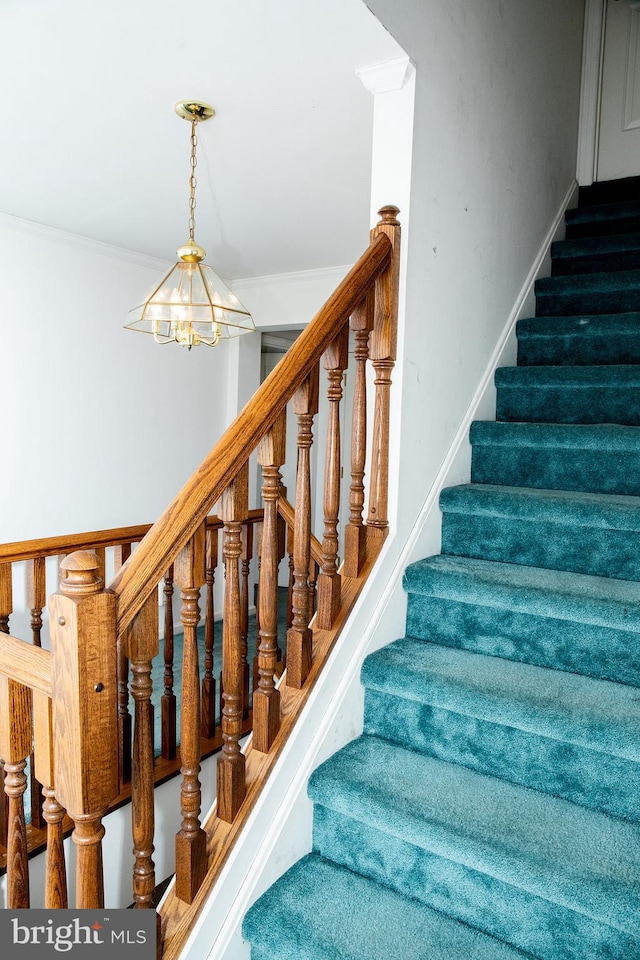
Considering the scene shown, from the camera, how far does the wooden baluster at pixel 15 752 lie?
1.13 m

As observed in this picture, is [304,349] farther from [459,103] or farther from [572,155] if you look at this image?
[572,155]

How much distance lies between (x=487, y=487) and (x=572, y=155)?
8.70ft

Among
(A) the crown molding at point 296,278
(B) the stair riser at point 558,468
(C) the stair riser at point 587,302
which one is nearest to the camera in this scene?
(B) the stair riser at point 558,468

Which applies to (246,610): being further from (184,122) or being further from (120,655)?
(184,122)

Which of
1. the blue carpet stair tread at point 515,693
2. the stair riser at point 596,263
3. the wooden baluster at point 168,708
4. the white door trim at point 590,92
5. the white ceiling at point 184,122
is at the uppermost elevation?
the white door trim at point 590,92

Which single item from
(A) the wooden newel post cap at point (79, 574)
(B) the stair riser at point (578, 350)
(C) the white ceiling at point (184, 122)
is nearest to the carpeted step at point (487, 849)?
(A) the wooden newel post cap at point (79, 574)

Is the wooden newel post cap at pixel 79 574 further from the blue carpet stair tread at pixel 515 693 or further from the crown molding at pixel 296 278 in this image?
the crown molding at pixel 296 278

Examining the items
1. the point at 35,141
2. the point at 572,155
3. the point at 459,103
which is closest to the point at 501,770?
the point at 459,103

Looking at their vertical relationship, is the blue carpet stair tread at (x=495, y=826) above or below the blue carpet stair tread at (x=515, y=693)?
below

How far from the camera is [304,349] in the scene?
4.84 feet

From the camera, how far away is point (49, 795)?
1068 millimetres

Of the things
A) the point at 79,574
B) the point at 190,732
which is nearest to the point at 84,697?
the point at 79,574

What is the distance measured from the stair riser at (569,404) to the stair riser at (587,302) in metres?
0.65

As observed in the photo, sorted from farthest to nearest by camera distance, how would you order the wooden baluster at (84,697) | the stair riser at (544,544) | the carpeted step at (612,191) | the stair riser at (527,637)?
the carpeted step at (612,191), the stair riser at (544,544), the stair riser at (527,637), the wooden baluster at (84,697)
